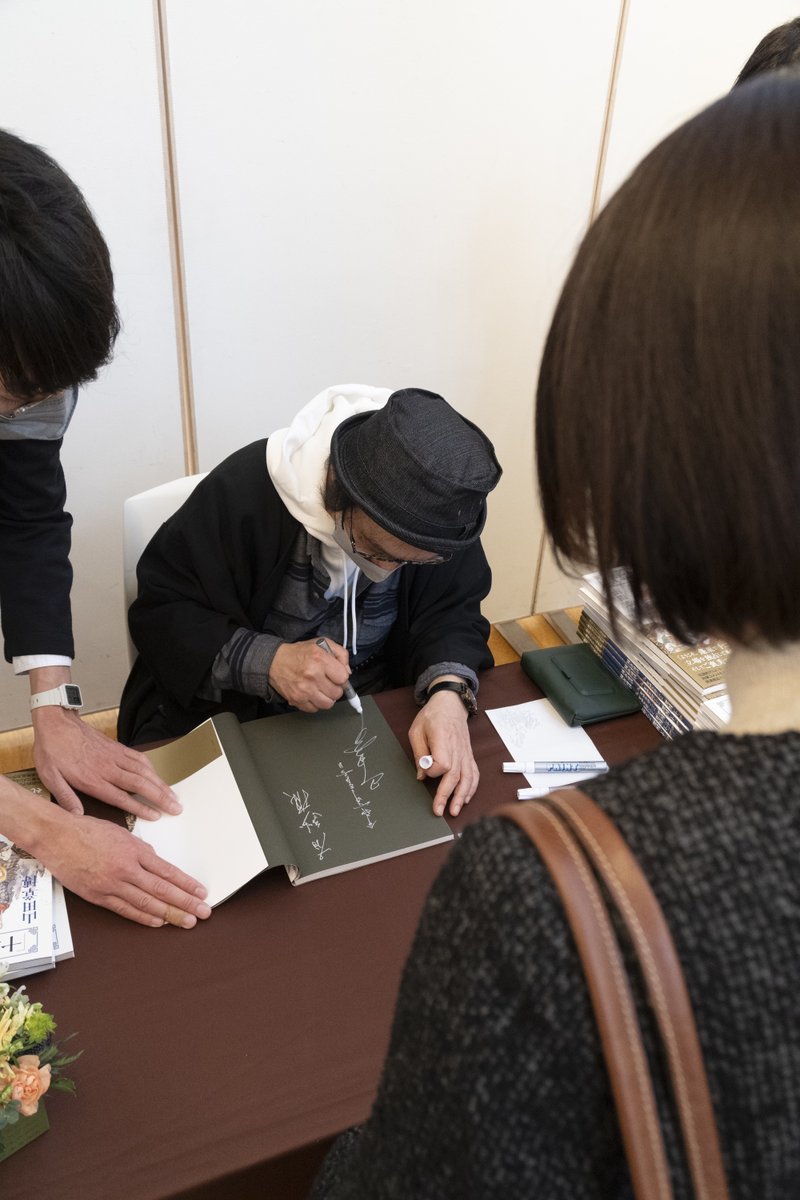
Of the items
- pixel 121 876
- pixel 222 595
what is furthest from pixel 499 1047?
pixel 222 595

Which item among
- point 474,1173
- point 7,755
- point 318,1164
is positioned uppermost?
point 474,1173

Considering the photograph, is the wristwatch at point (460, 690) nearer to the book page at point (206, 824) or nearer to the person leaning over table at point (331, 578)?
the person leaning over table at point (331, 578)

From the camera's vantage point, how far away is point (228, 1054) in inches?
37.7

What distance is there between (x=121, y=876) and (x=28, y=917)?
0.11 meters

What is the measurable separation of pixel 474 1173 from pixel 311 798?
858 millimetres

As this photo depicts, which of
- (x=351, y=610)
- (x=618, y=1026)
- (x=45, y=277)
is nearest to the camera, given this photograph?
(x=618, y=1026)

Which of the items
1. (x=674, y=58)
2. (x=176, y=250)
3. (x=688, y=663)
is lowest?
(x=688, y=663)

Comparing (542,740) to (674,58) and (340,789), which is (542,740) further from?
(674,58)

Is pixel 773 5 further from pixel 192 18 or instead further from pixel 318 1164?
pixel 318 1164

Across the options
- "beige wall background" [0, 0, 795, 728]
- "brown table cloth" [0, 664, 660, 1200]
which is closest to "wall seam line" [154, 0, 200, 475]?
"beige wall background" [0, 0, 795, 728]

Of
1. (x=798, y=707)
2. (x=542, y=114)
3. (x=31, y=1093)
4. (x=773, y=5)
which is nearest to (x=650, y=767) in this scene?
(x=798, y=707)

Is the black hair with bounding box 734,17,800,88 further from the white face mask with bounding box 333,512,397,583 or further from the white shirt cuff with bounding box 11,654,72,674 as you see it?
the white shirt cuff with bounding box 11,654,72,674

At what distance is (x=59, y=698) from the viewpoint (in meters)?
1.40

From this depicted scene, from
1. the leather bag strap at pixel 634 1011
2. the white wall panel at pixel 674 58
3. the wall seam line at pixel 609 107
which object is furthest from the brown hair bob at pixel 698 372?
the white wall panel at pixel 674 58
